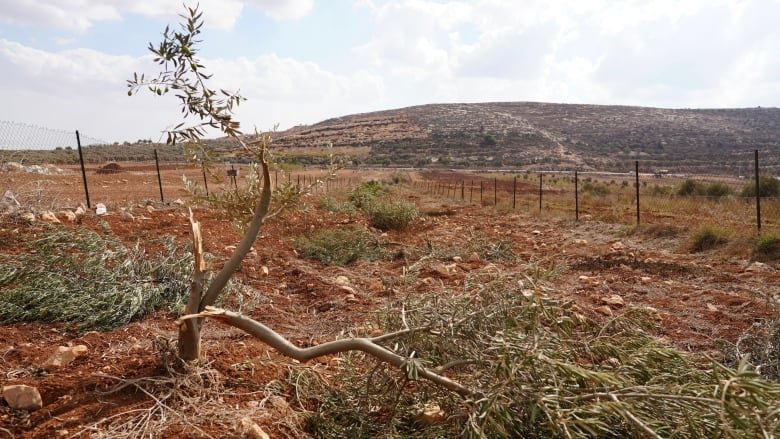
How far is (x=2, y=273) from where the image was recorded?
13.4 ft

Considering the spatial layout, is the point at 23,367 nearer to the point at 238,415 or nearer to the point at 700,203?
the point at 238,415

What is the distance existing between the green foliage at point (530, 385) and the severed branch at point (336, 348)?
58mm

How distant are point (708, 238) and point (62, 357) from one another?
29.5 feet

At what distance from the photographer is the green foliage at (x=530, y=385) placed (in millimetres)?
1694

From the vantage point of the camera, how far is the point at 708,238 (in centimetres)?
845

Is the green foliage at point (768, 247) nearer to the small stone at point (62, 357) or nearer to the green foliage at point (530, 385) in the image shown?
the green foliage at point (530, 385)

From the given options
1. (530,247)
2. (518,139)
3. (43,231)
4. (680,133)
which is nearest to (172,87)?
(43,231)

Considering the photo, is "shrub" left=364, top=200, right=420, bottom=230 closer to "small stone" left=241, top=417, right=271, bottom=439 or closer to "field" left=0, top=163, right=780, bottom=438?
"field" left=0, top=163, right=780, bottom=438

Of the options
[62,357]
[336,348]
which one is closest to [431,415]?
[336,348]

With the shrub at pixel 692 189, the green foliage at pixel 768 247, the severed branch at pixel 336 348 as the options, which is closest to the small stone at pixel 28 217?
the severed branch at pixel 336 348

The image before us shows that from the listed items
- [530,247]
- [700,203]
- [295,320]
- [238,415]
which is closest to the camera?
[238,415]

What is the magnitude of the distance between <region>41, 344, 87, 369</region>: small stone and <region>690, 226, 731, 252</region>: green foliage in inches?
342

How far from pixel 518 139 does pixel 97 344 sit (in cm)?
6376

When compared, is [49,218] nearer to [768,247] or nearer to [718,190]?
[768,247]
